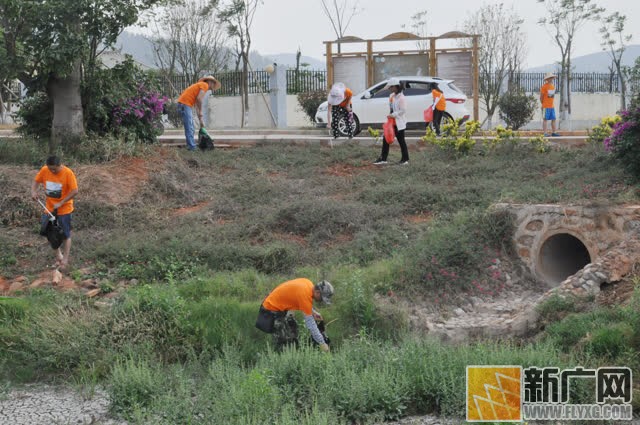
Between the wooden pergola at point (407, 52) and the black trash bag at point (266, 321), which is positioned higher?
the wooden pergola at point (407, 52)

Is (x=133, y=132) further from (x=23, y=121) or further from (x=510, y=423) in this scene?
(x=510, y=423)

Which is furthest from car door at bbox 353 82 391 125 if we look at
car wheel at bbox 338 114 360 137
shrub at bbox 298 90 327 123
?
shrub at bbox 298 90 327 123

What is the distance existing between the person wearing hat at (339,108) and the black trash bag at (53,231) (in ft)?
28.5

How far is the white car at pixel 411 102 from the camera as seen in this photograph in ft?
63.6

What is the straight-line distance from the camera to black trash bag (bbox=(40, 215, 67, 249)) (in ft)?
35.5

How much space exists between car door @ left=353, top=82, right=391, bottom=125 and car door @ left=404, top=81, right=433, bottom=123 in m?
0.58

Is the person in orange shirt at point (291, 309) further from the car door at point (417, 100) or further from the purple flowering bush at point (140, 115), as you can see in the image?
the car door at point (417, 100)

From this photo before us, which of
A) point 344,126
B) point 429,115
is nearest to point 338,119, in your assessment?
point 344,126

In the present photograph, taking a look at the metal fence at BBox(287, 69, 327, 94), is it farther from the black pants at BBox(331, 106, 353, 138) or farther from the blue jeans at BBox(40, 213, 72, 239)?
the blue jeans at BBox(40, 213, 72, 239)

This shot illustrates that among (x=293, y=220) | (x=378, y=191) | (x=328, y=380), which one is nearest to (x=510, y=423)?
(x=328, y=380)

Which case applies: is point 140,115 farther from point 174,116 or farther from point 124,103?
point 174,116

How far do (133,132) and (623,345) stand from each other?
36.2 ft

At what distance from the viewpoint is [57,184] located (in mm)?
10719

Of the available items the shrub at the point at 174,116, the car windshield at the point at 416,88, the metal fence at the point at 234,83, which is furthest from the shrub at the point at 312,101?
the car windshield at the point at 416,88
